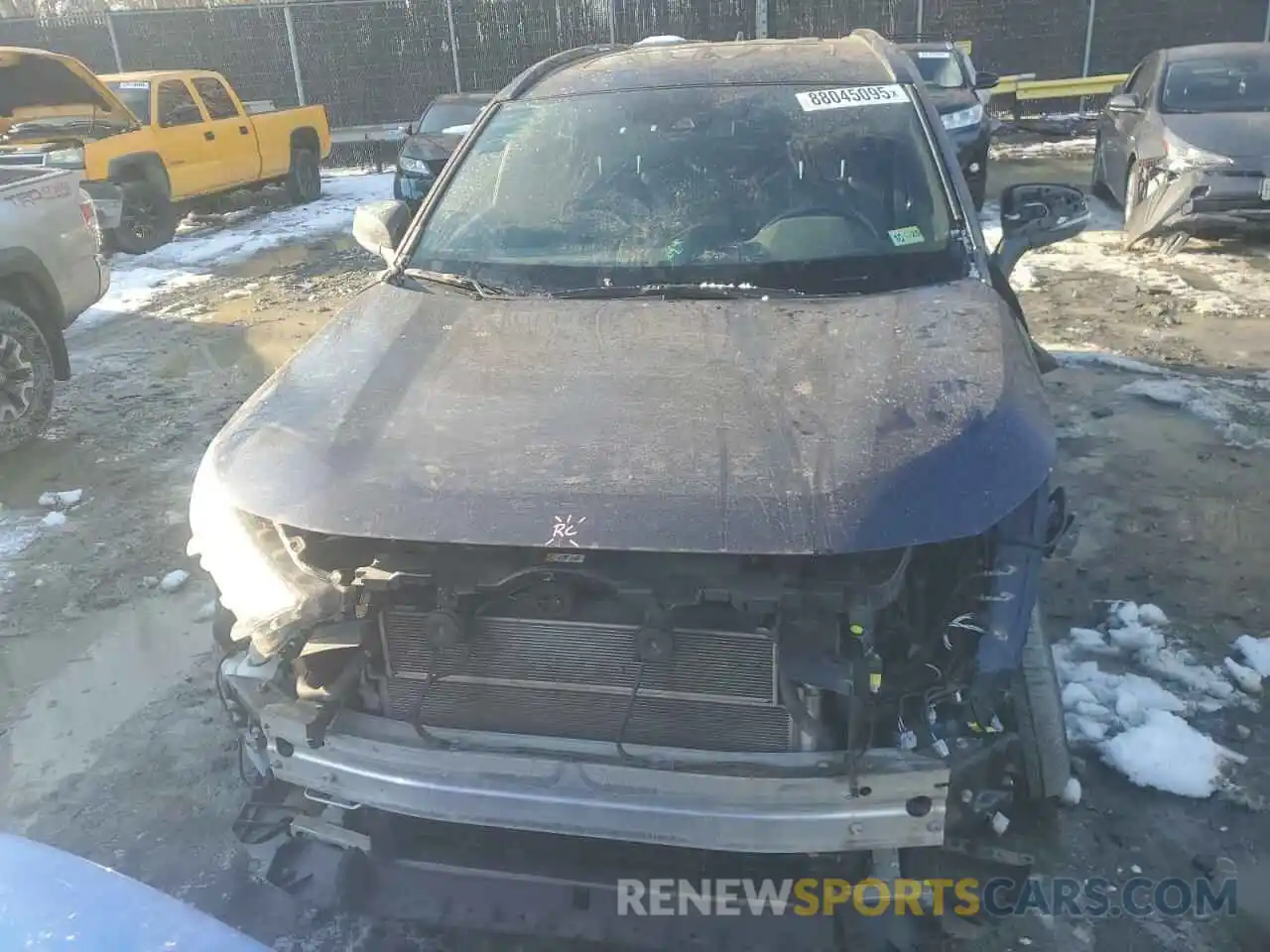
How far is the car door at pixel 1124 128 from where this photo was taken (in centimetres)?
944

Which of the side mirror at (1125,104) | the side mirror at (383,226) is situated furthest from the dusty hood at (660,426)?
the side mirror at (1125,104)

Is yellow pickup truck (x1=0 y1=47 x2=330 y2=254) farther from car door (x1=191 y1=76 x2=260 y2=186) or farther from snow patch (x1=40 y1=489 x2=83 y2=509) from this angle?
snow patch (x1=40 y1=489 x2=83 y2=509)

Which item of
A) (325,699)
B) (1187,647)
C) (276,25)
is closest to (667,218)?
(325,699)

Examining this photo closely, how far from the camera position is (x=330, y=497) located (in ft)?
7.32

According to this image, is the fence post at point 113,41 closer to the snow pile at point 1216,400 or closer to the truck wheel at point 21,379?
the truck wheel at point 21,379

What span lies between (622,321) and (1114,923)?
80.7 inches

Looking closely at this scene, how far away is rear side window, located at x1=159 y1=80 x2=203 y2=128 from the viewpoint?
11.5 metres

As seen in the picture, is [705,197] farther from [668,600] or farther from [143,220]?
[143,220]

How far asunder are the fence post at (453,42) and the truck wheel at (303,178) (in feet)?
16.1

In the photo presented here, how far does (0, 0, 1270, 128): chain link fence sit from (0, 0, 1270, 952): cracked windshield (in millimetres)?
14737

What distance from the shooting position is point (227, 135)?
1230 cm

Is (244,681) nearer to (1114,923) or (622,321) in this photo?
(622,321)

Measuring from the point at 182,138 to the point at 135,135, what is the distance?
0.70 meters

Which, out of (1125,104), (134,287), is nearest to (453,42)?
(134,287)
